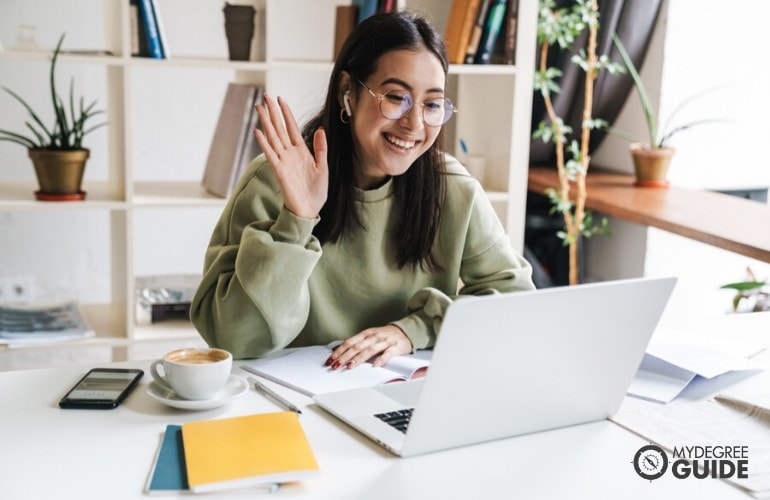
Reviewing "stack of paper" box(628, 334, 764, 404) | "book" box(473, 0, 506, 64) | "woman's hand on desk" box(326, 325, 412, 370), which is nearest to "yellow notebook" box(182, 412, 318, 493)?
"woman's hand on desk" box(326, 325, 412, 370)

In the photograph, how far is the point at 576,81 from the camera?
3496mm

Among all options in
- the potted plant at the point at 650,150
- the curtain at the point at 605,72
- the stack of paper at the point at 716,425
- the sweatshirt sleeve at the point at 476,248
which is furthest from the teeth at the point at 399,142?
the curtain at the point at 605,72

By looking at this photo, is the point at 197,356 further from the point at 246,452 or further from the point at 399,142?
the point at 399,142

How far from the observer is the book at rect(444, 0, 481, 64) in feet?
9.34

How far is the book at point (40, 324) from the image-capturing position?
2.62 meters

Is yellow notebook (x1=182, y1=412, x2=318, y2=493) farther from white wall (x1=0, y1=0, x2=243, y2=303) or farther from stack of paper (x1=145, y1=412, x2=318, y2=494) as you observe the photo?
white wall (x1=0, y1=0, x2=243, y2=303)

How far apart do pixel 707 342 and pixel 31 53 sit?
1890 mm

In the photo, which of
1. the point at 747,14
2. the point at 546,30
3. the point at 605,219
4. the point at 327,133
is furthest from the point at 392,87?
the point at 747,14

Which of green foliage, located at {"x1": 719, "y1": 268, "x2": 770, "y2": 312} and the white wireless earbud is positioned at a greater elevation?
the white wireless earbud

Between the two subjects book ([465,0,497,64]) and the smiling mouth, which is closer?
the smiling mouth

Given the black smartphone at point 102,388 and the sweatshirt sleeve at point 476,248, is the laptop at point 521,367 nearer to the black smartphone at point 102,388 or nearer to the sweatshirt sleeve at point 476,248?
the black smartphone at point 102,388

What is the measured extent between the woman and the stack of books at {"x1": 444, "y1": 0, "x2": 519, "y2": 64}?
41.1 inches

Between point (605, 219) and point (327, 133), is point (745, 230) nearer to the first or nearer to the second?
point (605, 219)

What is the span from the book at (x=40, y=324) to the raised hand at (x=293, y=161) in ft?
4.56
